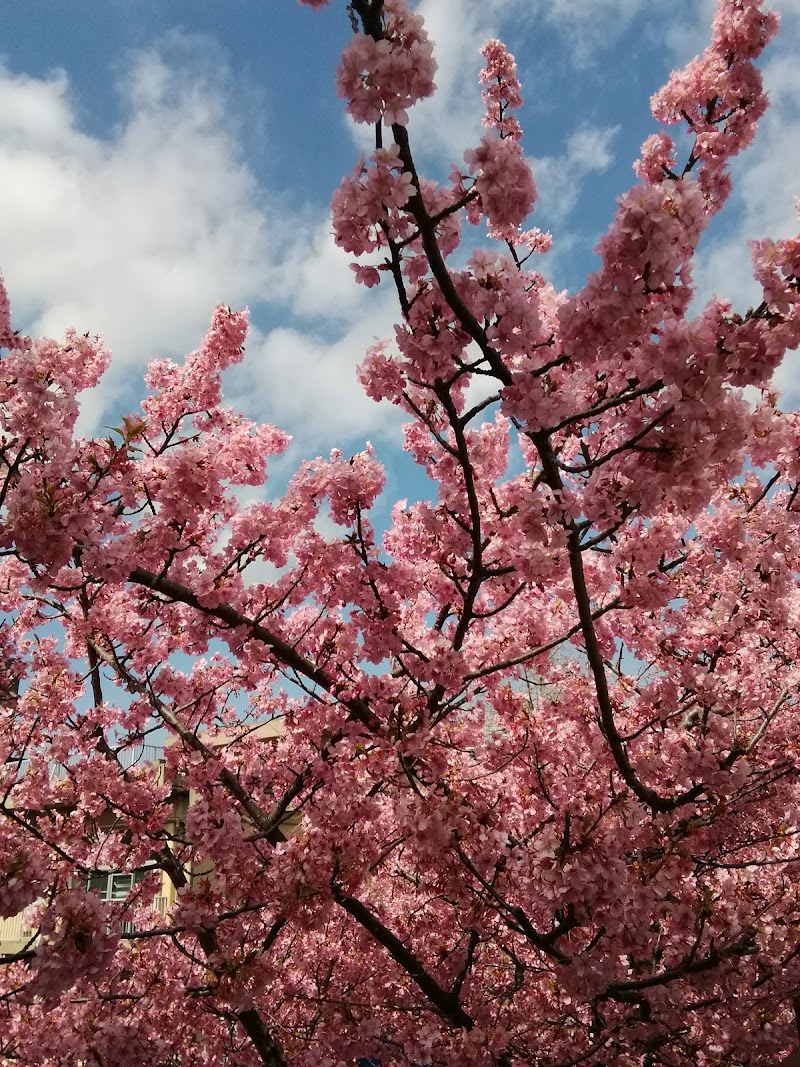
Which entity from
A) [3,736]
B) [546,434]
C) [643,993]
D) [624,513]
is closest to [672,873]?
[643,993]

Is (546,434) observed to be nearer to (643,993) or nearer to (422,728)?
(422,728)

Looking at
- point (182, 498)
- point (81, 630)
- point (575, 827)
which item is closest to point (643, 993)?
point (575, 827)

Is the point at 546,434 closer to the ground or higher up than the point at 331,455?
closer to the ground

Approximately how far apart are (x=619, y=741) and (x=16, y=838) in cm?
587

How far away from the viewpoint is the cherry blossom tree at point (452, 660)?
3.73 meters

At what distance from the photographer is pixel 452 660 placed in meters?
5.70

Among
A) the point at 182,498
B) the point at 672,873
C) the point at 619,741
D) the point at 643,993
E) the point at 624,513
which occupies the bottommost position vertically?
the point at 643,993

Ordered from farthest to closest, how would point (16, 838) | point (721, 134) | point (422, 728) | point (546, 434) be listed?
point (16, 838) < point (721, 134) < point (422, 728) < point (546, 434)

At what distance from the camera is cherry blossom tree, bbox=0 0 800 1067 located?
373cm

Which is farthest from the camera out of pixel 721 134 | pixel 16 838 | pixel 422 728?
pixel 16 838

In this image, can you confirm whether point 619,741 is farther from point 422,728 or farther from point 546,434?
point 546,434

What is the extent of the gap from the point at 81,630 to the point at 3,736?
1.73 meters

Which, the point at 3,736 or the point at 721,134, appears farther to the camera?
the point at 3,736

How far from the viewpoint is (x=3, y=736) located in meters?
8.53
